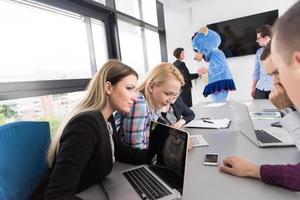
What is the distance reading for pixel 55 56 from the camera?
7.31 ft

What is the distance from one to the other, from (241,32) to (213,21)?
603 mm

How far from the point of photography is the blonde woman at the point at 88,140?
2.48 ft

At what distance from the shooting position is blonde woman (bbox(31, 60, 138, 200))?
0.76 meters

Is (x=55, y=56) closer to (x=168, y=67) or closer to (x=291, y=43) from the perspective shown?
(x=168, y=67)

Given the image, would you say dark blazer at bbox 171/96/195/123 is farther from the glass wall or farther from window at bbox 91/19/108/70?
window at bbox 91/19/108/70

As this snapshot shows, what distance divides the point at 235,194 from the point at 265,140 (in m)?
0.60

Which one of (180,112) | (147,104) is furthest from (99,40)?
(147,104)

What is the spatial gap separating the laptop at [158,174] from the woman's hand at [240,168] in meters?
0.25

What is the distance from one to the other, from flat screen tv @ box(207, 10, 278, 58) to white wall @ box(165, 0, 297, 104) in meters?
0.11

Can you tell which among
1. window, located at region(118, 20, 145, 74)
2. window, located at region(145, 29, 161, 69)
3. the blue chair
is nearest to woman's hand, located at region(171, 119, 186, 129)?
the blue chair

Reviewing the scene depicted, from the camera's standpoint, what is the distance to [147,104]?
1.52 m

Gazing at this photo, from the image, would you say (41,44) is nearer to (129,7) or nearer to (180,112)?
(180,112)

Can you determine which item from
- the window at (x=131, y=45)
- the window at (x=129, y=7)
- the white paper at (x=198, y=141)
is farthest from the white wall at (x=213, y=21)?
the white paper at (x=198, y=141)

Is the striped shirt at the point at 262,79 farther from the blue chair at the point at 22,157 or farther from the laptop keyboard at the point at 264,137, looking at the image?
the blue chair at the point at 22,157
